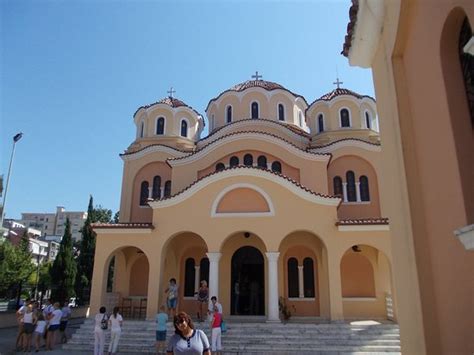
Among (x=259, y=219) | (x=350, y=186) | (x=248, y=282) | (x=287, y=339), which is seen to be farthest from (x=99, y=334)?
(x=350, y=186)

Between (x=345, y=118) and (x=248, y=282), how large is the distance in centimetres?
1098

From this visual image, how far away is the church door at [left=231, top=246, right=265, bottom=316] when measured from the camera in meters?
16.2

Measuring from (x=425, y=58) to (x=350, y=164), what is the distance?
15.6 m

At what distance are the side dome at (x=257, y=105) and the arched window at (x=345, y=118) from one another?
265cm

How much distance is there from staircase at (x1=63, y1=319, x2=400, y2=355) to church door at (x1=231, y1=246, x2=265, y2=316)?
291 cm

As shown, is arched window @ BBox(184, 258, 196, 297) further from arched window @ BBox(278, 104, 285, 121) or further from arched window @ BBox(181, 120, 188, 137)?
arched window @ BBox(278, 104, 285, 121)

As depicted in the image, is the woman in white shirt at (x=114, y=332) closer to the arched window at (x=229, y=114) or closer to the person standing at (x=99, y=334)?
the person standing at (x=99, y=334)

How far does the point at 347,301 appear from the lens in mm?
15344

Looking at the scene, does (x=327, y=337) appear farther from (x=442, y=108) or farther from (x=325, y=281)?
(x=442, y=108)

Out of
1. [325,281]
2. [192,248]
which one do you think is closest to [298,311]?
[325,281]

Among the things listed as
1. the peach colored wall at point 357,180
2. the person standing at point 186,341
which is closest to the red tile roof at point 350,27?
the person standing at point 186,341

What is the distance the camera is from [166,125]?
22734 mm

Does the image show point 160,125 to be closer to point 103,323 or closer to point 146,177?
point 146,177

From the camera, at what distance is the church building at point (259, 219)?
1427 centimetres
